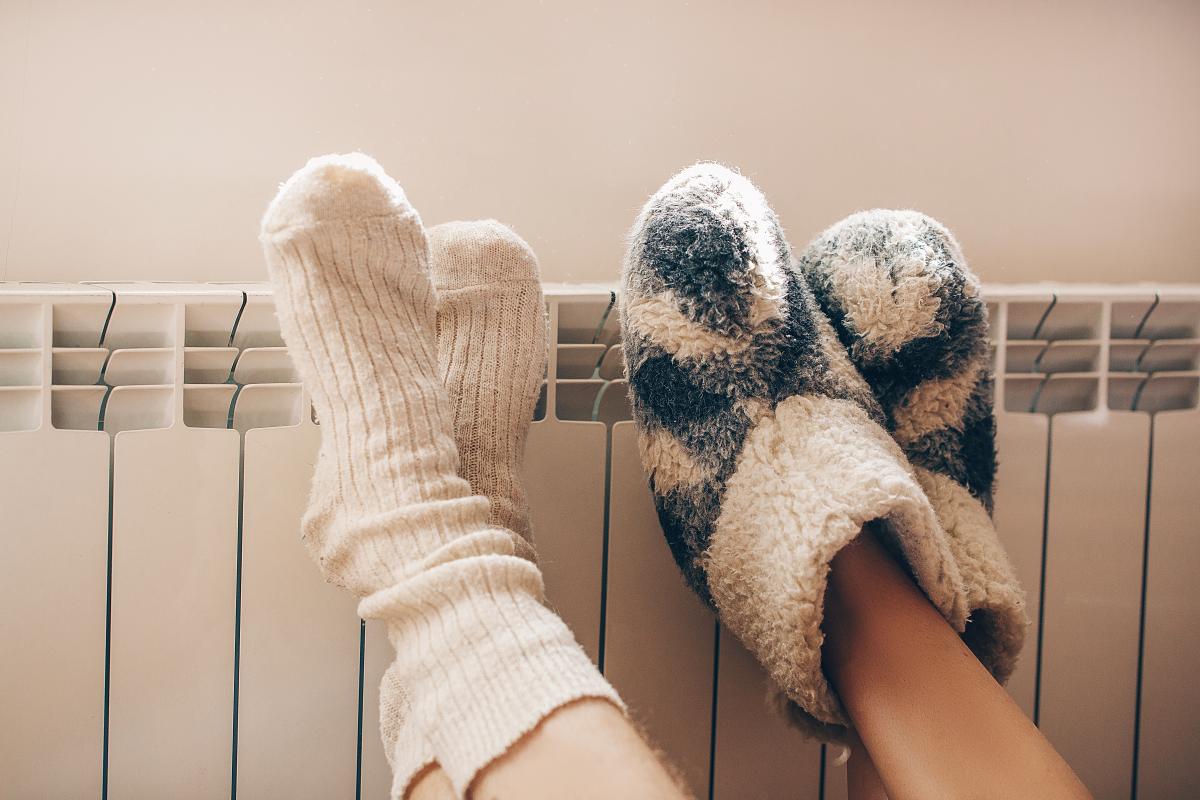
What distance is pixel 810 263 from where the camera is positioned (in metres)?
0.65

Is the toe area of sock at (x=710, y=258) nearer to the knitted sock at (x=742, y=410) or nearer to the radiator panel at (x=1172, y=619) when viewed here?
the knitted sock at (x=742, y=410)

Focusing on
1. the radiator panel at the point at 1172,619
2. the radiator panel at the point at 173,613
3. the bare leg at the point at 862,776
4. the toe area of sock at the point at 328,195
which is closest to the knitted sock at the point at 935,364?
the bare leg at the point at 862,776

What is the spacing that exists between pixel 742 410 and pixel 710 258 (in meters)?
0.11

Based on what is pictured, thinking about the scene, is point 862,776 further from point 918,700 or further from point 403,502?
point 403,502

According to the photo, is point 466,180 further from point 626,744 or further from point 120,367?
point 626,744

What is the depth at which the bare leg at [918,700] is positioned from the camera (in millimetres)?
444

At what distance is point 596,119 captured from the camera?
0.71 metres

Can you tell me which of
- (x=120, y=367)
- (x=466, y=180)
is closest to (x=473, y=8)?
(x=466, y=180)

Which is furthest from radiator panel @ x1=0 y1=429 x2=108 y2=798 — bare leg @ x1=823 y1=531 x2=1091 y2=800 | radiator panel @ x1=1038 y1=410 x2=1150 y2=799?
radiator panel @ x1=1038 y1=410 x2=1150 y2=799

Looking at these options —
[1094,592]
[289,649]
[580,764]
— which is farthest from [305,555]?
[1094,592]

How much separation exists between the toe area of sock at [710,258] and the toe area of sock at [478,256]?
9cm

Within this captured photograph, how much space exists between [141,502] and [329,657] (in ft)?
0.60

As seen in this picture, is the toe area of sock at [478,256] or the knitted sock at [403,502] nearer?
the knitted sock at [403,502]

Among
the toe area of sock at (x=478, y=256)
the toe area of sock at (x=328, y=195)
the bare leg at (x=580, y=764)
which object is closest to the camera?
the bare leg at (x=580, y=764)
